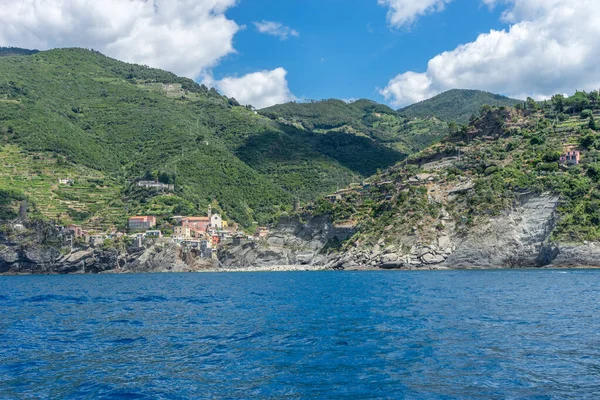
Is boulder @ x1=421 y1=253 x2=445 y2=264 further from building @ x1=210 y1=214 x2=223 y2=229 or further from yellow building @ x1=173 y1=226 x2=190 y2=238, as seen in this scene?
building @ x1=210 y1=214 x2=223 y2=229

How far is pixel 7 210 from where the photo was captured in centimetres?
11275

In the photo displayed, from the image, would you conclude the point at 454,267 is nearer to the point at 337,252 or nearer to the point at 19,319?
the point at 337,252

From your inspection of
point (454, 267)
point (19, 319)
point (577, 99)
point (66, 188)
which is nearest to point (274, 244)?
point (454, 267)

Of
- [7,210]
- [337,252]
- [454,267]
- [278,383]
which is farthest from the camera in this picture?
[7,210]

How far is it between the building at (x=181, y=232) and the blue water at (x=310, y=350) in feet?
268

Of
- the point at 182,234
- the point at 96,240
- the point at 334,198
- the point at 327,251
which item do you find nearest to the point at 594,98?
the point at 334,198

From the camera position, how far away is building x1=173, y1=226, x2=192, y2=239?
387ft

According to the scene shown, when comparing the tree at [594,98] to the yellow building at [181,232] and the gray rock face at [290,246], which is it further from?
the yellow building at [181,232]

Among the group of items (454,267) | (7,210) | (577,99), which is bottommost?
(454,267)

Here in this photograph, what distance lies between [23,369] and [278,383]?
332 inches

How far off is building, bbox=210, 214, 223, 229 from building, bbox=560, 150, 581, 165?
7505 cm

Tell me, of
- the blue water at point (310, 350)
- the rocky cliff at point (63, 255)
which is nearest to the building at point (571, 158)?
the blue water at point (310, 350)

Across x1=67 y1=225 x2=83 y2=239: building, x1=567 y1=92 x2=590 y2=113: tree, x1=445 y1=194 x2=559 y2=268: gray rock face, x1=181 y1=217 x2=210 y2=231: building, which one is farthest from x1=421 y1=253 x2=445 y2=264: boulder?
x1=67 y1=225 x2=83 y2=239: building

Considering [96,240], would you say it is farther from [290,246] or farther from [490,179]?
[490,179]
